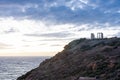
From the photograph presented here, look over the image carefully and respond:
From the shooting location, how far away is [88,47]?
57.5 metres

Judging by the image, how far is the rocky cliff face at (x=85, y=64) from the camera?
1681 inches

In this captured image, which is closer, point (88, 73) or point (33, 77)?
point (88, 73)

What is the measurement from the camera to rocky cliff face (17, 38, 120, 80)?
42.7m

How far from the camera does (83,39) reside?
67000 millimetres

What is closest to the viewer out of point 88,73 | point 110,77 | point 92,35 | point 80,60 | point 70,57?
point 110,77

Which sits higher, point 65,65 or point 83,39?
point 83,39

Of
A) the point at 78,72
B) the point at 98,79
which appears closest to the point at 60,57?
the point at 78,72

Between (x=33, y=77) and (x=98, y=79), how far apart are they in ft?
45.8

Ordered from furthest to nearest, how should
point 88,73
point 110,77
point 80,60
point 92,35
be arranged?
1. point 92,35
2. point 80,60
3. point 88,73
4. point 110,77

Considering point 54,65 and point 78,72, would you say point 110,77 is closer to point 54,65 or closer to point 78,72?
point 78,72

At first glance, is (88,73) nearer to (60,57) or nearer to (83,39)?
(60,57)

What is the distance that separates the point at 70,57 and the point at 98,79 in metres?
15.4

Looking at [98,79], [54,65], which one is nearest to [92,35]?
[54,65]

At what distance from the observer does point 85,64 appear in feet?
156
